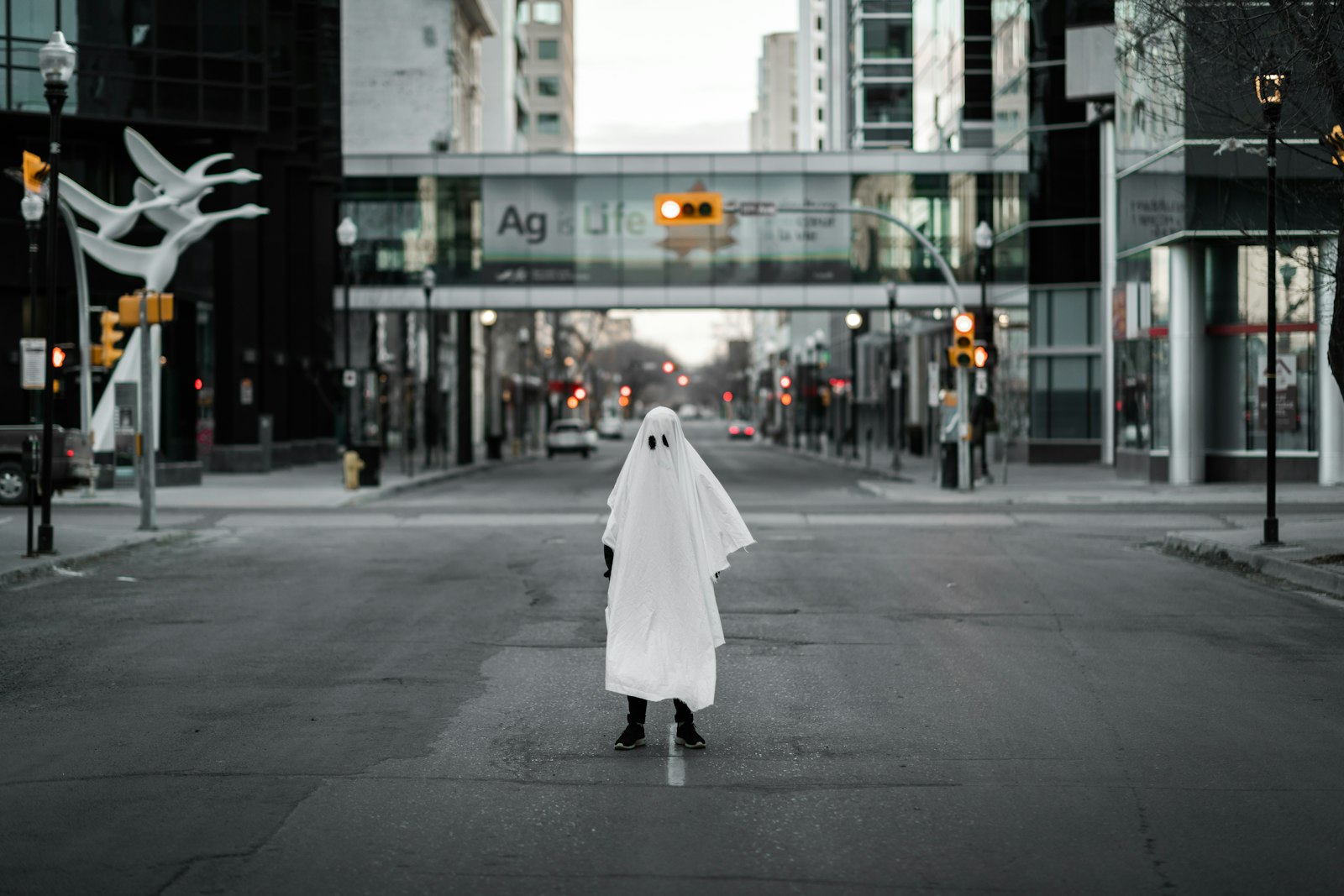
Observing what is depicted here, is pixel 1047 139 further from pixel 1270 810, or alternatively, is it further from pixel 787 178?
pixel 1270 810

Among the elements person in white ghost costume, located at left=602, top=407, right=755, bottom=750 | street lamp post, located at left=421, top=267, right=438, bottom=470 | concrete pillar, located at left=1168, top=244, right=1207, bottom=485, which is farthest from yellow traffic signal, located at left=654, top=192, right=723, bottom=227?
person in white ghost costume, located at left=602, top=407, right=755, bottom=750

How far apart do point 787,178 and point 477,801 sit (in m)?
44.2

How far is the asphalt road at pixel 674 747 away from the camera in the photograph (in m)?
5.84

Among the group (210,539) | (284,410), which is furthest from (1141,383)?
(284,410)

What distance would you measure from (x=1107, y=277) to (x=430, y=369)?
67.0 ft

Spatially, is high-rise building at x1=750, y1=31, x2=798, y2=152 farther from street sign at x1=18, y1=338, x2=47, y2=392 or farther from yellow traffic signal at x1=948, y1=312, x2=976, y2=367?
street sign at x1=18, y1=338, x2=47, y2=392

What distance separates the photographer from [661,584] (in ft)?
25.4

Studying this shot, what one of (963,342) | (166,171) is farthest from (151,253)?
(963,342)

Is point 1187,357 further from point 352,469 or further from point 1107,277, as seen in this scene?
point 352,469

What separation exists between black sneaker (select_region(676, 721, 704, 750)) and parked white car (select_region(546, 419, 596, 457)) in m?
60.0

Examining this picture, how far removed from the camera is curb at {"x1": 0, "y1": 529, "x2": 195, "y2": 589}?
16.3m

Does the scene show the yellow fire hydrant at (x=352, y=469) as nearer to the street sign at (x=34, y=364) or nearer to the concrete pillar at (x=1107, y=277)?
the street sign at (x=34, y=364)

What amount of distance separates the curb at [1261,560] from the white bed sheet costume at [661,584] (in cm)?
912

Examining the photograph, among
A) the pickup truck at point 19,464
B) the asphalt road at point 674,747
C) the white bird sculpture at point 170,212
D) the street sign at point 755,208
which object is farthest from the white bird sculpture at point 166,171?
the asphalt road at point 674,747
